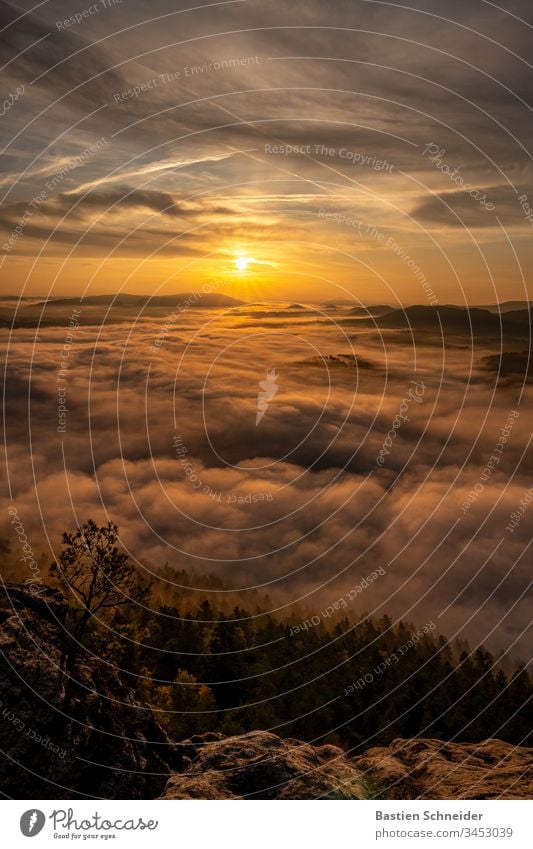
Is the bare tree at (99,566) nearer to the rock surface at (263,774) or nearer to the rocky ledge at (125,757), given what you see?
the rocky ledge at (125,757)

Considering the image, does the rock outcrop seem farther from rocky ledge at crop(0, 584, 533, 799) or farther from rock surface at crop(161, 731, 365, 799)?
rock surface at crop(161, 731, 365, 799)

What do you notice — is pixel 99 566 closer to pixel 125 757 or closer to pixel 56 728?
pixel 56 728

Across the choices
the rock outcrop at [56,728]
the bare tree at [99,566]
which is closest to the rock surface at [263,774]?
the rock outcrop at [56,728]

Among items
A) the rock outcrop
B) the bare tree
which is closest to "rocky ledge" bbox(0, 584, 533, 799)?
the rock outcrop

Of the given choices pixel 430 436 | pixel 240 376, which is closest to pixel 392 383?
pixel 430 436

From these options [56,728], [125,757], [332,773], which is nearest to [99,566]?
[56,728]

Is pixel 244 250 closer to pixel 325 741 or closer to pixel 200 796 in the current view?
pixel 325 741
